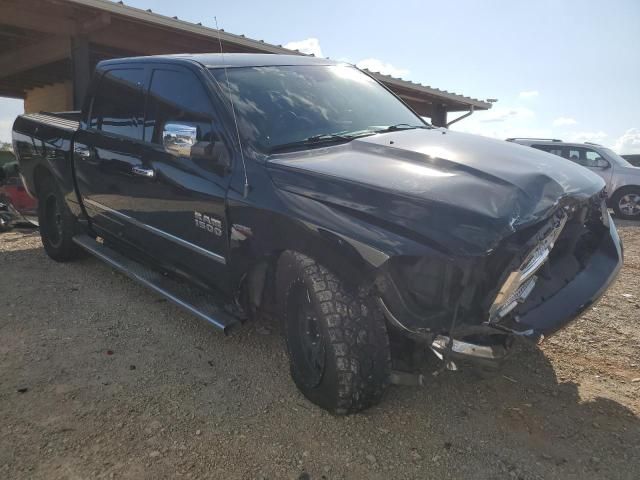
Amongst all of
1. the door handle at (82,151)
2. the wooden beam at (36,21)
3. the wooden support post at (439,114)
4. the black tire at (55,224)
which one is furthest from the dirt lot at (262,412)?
the wooden support post at (439,114)

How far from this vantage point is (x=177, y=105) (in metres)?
3.36

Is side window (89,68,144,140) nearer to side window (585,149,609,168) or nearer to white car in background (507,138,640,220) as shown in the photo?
white car in background (507,138,640,220)

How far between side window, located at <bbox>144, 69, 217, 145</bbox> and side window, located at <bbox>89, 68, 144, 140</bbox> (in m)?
0.17

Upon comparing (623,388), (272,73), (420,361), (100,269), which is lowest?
(100,269)

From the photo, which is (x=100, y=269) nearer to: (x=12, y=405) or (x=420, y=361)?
(x=12, y=405)

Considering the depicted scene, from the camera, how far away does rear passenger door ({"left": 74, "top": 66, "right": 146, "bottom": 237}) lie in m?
3.78

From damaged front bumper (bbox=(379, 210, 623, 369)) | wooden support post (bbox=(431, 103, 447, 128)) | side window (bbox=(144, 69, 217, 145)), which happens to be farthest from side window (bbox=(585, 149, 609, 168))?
side window (bbox=(144, 69, 217, 145))

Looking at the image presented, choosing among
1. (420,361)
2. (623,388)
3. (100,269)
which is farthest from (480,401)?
(100,269)

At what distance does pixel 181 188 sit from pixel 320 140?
0.93 m

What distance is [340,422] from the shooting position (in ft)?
8.43

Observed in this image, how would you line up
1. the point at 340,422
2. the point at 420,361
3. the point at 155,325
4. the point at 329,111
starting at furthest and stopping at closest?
1. the point at 155,325
2. the point at 329,111
3. the point at 340,422
4. the point at 420,361

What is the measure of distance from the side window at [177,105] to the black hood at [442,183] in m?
0.64

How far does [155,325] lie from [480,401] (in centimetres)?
232

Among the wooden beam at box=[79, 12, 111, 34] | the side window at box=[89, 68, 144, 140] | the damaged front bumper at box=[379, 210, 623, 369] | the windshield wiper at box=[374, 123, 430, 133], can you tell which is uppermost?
the wooden beam at box=[79, 12, 111, 34]
